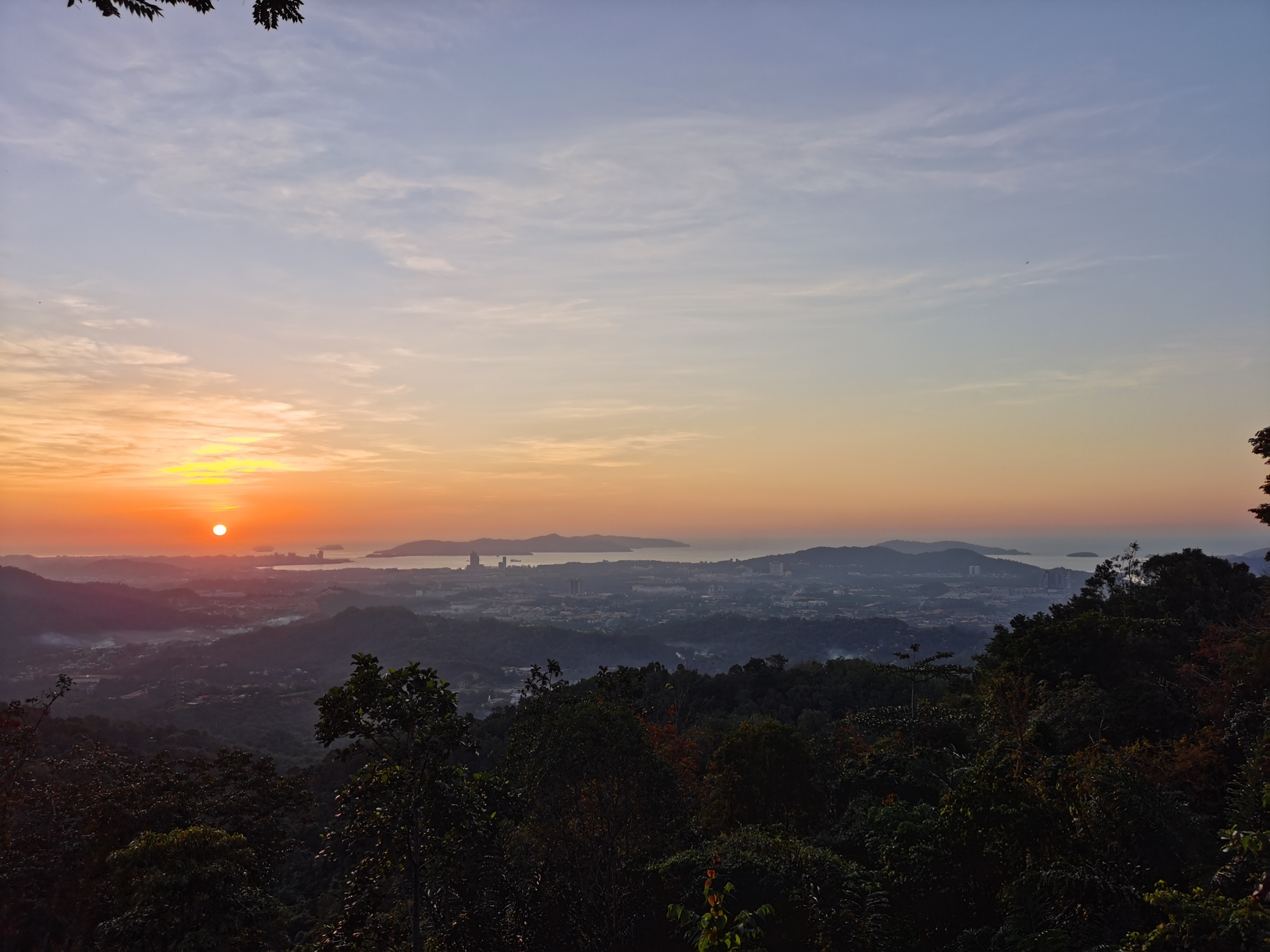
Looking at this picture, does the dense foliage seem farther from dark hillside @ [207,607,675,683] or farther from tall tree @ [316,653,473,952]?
dark hillside @ [207,607,675,683]

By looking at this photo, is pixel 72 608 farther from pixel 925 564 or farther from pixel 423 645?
pixel 925 564

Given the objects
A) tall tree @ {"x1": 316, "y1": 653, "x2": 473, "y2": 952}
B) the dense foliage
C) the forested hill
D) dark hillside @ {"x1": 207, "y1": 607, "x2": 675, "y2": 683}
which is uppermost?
tall tree @ {"x1": 316, "y1": 653, "x2": 473, "y2": 952}

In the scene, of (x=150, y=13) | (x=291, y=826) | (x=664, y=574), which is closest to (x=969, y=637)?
(x=291, y=826)

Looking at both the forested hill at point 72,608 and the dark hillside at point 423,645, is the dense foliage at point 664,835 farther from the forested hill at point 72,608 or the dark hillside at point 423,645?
the forested hill at point 72,608

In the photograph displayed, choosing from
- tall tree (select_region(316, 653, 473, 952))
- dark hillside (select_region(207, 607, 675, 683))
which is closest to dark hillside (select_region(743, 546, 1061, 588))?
dark hillside (select_region(207, 607, 675, 683))

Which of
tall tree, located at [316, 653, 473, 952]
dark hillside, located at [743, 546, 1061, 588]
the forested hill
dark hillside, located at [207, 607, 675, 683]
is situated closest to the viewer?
tall tree, located at [316, 653, 473, 952]

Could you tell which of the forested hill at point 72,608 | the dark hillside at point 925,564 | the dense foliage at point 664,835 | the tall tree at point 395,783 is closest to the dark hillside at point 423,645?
the forested hill at point 72,608

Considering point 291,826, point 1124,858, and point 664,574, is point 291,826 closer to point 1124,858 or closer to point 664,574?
point 1124,858

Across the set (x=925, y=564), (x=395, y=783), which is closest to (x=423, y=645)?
(x=395, y=783)

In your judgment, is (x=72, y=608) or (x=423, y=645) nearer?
(x=423, y=645)
